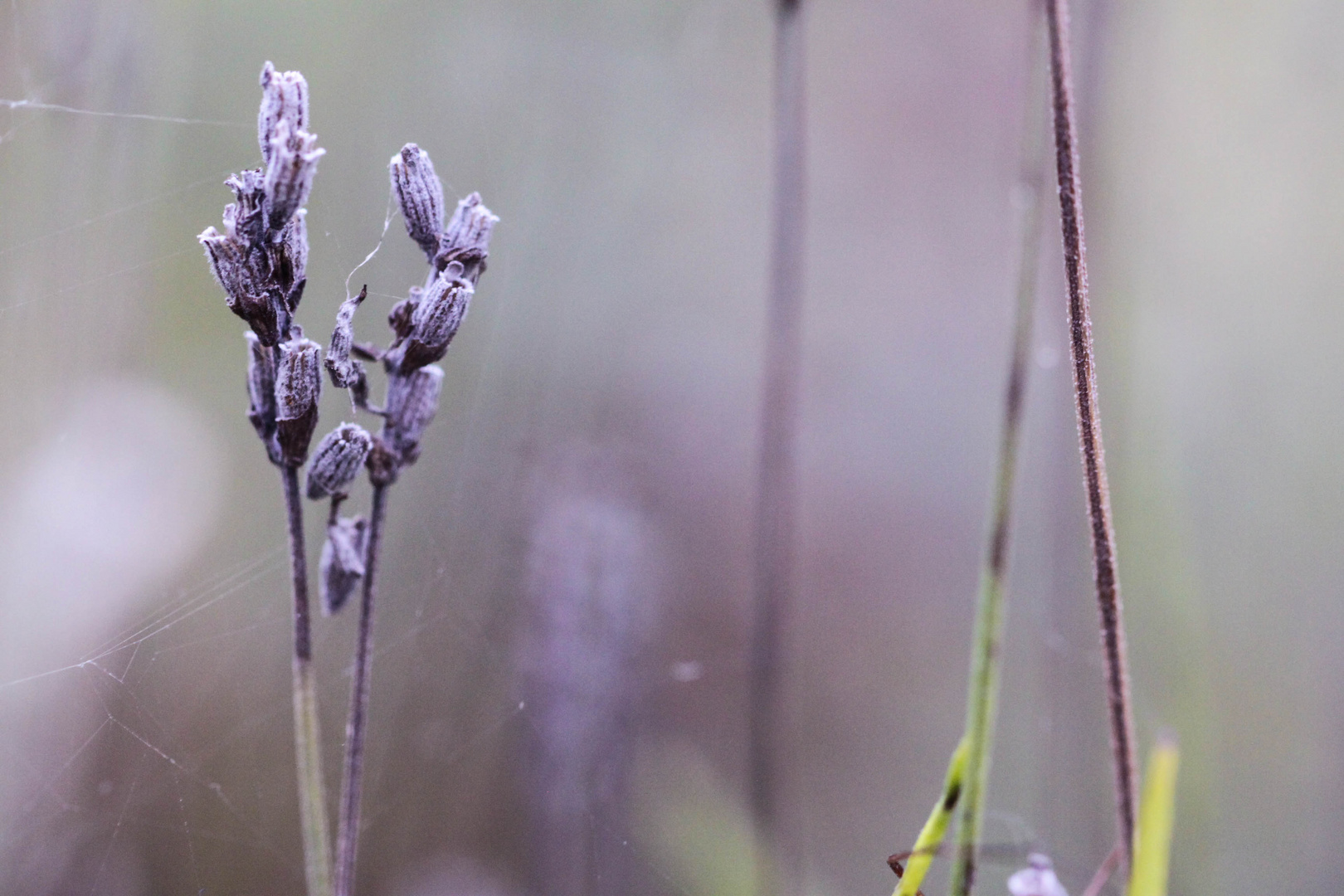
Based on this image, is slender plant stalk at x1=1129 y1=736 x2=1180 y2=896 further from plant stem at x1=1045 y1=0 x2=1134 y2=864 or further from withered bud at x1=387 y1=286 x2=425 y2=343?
A: withered bud at x1=387 y1=286 x2=425 y2=343

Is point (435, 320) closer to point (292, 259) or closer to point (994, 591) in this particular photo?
point (292, 259)

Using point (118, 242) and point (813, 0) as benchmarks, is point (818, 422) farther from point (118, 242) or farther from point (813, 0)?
point (118, 242)

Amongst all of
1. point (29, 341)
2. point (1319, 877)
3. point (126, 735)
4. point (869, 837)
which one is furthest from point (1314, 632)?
point (29, 341)

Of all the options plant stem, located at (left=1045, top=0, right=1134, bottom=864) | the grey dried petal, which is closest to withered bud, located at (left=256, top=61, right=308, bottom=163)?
plant stem, located at (left=1045, top=0, right=1134, bottom=864)

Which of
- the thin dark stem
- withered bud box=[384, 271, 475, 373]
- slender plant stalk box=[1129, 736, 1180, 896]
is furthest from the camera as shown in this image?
the thin dark stem

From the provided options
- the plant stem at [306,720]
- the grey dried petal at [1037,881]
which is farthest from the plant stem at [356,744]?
the grey dried petal at [1037,881]

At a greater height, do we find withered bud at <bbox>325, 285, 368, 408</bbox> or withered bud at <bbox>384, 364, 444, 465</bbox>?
withered bud at <bbox>325, 285, 368, 408</bbox>

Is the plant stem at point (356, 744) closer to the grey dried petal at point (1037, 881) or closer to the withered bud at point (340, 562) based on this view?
the withered bud at point (340, 562)
